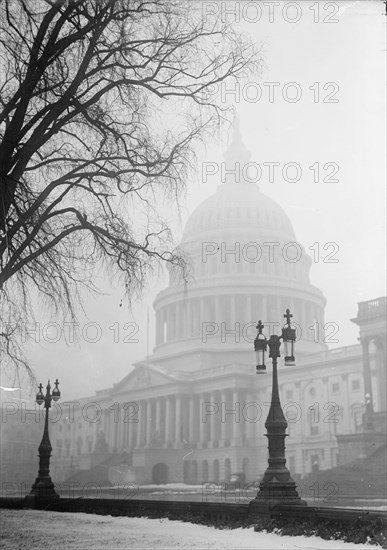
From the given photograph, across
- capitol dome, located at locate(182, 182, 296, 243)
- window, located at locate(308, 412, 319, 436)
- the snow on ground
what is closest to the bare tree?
the snow on ground

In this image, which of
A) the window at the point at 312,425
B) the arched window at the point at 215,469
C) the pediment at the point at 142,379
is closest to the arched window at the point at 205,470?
the arched window at the point at 215,469

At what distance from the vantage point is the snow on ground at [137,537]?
1223cm

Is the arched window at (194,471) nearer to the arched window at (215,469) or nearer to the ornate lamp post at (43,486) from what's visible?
the arched window at (215,469)

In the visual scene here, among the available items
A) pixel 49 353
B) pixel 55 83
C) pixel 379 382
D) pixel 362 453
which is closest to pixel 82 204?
pixel 55 83

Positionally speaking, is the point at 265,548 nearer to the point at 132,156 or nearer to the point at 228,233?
the point at 132,156

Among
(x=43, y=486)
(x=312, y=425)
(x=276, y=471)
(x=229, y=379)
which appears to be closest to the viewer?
(x=276, y=471)

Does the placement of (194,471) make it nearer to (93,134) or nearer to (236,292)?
(236,292)

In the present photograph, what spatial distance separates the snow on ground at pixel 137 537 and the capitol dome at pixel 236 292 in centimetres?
8349

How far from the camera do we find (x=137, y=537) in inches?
546

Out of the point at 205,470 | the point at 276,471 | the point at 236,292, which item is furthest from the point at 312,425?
the point at 276,471

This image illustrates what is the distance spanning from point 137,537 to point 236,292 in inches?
3650

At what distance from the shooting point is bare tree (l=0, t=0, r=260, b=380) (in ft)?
47.9

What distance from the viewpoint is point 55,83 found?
1488cm

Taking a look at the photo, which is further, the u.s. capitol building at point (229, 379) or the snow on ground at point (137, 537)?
the u.s. capitol building at point (229, 379)
